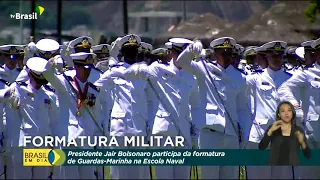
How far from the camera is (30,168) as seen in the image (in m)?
9.66

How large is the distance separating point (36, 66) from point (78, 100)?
18.0 inches

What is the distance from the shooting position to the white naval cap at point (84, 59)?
9.78m

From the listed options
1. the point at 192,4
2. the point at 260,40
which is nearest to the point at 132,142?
the point at 260,40

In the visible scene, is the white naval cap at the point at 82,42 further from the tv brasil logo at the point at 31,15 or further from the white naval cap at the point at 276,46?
the white naval cap at the point at 276,46

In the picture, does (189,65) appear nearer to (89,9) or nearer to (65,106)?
(65,106)

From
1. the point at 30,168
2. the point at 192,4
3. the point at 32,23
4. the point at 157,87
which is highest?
the point at 192,4

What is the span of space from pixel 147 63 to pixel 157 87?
72 cm

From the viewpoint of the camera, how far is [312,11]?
13312mm

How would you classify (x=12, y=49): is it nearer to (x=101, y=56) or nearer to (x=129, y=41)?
(x=101, y=56)

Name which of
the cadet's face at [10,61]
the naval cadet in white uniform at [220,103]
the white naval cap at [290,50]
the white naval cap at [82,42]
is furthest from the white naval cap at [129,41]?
the white naval cap at [290,50]

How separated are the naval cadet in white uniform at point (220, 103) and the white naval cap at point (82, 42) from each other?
1.11m

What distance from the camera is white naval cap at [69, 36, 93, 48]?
10203mm

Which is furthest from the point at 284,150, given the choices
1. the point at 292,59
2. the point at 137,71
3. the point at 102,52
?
the point at 102,52

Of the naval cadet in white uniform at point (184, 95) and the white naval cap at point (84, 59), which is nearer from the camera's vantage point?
the white naval cap at point (84, 59)
